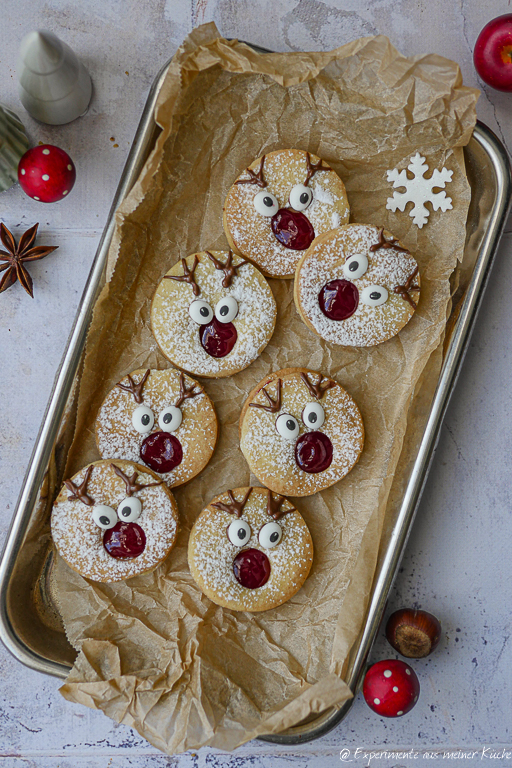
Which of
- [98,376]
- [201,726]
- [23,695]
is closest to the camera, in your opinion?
[201,726]

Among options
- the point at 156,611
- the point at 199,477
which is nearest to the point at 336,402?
the point at 199,477

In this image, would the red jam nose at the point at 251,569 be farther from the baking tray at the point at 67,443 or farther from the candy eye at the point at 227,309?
the candy eye at the point at 227,309

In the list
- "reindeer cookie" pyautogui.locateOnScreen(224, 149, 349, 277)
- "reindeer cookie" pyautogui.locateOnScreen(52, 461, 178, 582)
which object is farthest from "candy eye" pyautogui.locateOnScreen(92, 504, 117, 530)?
"reindeer cookie" pyautogui.locateOnScreen(224, 149, 349, 277)

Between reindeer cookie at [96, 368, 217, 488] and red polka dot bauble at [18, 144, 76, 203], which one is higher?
red polka dot bauble at [18, 144, 76, 203]

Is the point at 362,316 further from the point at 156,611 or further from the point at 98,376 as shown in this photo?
the point at 156,611

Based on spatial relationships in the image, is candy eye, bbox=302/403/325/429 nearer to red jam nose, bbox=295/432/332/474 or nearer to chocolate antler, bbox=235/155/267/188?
red jam nose, bbox=295/432/332/474

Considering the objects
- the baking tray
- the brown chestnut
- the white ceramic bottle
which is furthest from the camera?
the brown chestnut

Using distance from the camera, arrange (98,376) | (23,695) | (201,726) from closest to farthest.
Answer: (201,726) → (98,376) → (23,695)
